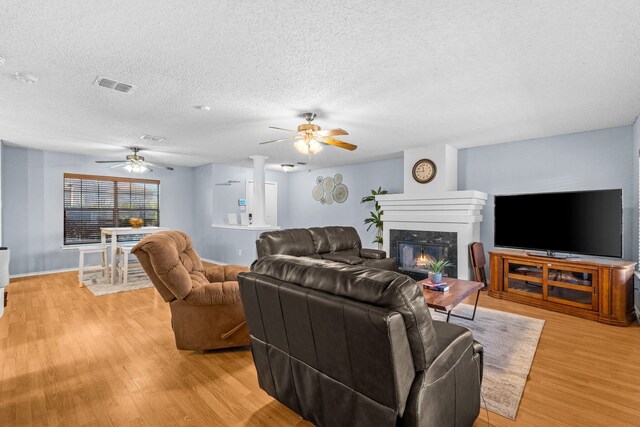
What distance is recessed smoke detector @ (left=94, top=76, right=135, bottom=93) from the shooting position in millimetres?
2779

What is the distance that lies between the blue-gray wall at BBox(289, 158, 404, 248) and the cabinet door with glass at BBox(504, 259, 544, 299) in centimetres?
276

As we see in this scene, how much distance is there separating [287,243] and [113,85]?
2716 mm

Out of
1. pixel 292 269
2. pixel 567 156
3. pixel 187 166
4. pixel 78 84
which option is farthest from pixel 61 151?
pixel 567 156

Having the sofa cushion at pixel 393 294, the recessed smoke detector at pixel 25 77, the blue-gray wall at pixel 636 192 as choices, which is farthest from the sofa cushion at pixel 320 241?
the blue-gray wall at pixel 636 192

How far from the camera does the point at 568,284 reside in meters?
3.84

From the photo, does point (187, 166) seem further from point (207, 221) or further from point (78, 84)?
point (78, 84)

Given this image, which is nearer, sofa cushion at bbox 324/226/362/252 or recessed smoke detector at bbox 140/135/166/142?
recessed smoke detector at bbox 140/135/166/142

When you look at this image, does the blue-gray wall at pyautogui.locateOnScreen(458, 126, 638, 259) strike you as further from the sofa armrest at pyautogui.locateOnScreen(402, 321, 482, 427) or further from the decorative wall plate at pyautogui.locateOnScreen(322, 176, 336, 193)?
the sofa armrest at pyautogui.locateOnScreen(402, 321, 482, 427)

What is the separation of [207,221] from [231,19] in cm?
628

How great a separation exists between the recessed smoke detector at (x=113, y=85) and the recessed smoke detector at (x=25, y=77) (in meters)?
0.46

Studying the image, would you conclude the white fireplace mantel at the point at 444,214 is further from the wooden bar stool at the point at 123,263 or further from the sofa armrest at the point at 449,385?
the wooden bar stool at the point at 123,263

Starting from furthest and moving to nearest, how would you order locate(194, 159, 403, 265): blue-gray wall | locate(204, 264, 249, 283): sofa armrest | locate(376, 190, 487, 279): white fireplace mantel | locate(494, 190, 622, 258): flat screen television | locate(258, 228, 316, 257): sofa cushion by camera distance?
locate(194, 159, 403, 265): blue-gray wall, locate(376, 190, 487, 279): white fireplace mantel, locate(258, 228, 316, 257): sofa cushion, locate(494, 190, 622, 258): flat screen television, locate(204, 264, 249, 283): sofa armrest

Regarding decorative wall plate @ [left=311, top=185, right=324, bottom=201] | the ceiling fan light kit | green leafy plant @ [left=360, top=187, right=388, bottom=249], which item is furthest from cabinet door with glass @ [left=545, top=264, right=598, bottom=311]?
decorative wall plate @ [left=311, top=185, right=324, bottom=201]

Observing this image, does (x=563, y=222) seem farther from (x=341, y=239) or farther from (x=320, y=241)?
(x=320, y=241)
